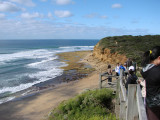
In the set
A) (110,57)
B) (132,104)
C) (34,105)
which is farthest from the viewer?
(110,57)

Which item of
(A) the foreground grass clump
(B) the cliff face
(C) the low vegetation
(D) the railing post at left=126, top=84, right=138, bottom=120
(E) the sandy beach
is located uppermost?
(D) the railing post at left=126, top=84, right=138, bottom=120

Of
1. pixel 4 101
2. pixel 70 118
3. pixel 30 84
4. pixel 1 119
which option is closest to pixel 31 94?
pixel 4 101

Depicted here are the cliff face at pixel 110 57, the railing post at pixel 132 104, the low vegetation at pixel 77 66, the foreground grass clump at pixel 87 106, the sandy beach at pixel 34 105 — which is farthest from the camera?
the low vegetation at pixel 77 66

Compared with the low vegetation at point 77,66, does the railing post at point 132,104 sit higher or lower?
higher

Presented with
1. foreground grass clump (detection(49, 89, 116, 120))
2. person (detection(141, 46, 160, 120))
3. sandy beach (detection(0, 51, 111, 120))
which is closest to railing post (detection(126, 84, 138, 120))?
person (detection(141, 46, 160, 120))

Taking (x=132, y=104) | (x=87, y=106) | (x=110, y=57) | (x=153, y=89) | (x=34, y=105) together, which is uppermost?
(x=153, y=89)

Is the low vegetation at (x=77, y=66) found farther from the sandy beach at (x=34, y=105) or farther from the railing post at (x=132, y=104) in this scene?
the railing post at (x=132, y=104)

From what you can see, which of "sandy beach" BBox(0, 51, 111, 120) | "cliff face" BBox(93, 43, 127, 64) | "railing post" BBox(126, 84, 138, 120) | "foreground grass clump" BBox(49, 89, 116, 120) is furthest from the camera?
"cliff face" BBox(93, 43, 127, 64)

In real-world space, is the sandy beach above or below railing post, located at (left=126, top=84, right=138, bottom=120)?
below

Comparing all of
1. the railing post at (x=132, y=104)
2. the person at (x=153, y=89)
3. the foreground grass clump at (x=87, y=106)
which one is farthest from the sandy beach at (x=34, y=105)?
the person at (x=153, y=89)

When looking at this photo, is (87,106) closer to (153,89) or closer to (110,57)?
(153,89)

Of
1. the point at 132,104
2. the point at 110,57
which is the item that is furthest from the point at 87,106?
the point at 110,57

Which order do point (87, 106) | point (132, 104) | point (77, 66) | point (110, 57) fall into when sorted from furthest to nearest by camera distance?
point (77, 66) < point (110, 57) < point (87, 106) < point (132, 104)

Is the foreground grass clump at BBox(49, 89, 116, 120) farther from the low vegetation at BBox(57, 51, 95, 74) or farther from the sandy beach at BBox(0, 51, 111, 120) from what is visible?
the low vegetation at BBox(57, 51, 95, 74)
